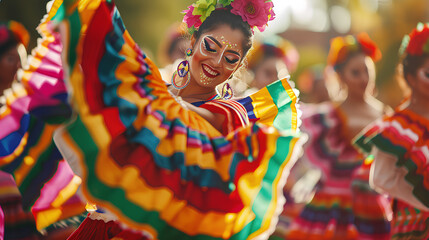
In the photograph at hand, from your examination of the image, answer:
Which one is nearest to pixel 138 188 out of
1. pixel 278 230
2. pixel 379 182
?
pixel 379 182

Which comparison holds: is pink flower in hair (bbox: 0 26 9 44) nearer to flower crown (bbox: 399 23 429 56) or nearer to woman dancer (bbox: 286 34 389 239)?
woman dancer (bbox: 286 34 389 239)

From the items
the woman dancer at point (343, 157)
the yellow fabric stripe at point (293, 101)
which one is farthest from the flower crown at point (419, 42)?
the yellow fabric stripe at point (293, 101)

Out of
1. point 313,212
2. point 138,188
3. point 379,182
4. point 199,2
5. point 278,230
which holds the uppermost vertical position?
point 199,2

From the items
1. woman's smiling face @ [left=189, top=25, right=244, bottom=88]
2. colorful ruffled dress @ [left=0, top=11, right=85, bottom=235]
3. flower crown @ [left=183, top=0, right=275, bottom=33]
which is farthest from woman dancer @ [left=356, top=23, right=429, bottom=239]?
colorful ruffled dress @ [left=0, top=11, right=85, bottom=235]

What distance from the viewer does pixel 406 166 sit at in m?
4.42

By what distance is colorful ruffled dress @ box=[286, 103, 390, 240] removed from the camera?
17.6 feet

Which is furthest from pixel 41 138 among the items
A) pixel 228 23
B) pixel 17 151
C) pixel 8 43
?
pixel 8 43

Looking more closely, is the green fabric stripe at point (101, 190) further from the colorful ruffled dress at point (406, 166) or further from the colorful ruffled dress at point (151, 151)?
the colorful ruffled dress at point (406, 166)

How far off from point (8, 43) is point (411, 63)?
11.6 feet

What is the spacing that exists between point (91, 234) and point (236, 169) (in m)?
0.92

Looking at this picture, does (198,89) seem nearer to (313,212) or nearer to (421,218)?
(421,218)

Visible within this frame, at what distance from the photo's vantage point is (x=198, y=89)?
3035 millimetres

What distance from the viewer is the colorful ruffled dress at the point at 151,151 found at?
2297 mm

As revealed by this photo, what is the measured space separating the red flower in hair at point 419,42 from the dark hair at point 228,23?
2.34 metres
